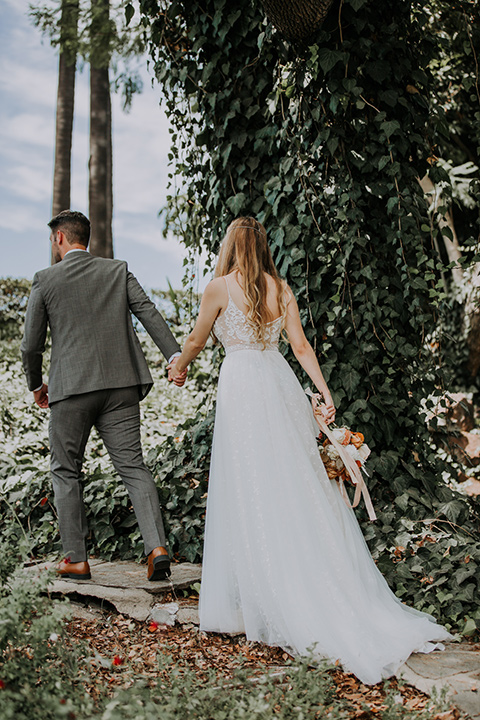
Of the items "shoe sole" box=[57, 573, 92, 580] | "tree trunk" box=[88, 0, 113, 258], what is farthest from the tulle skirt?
"tree trunk" box=[88, 0, 113, 258]

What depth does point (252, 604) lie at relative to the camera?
9.40 feet

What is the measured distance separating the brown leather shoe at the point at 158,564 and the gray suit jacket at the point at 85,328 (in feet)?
2.99

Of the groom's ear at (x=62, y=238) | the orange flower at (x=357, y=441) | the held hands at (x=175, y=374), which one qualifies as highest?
the groom's ear at (x=62, y=238)

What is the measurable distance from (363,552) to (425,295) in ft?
6.09

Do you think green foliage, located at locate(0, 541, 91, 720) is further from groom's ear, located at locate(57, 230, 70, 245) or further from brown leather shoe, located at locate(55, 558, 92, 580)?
groom's ear, located at locate(57, 230, 70, 245)

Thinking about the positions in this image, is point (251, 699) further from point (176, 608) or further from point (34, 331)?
point (34, 331)

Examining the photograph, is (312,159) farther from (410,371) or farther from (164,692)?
(164,692)

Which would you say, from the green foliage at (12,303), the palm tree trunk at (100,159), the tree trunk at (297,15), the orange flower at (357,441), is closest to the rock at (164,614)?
the orange flower at (357,441)

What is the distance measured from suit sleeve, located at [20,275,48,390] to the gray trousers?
0.28m

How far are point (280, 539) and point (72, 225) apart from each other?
205 cm

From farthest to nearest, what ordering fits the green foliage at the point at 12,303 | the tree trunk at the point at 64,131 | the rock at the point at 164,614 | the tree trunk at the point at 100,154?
the green foliage at the point at 12,303
the tree trunk at the point at 64,131
the tree trunk at the point at 100,154
the rock at the point at 164,614

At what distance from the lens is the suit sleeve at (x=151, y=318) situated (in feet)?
11.6

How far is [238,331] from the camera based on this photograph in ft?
10.2

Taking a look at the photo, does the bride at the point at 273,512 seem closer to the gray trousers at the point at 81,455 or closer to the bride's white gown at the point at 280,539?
the bride's white gown at the point at 280,539
